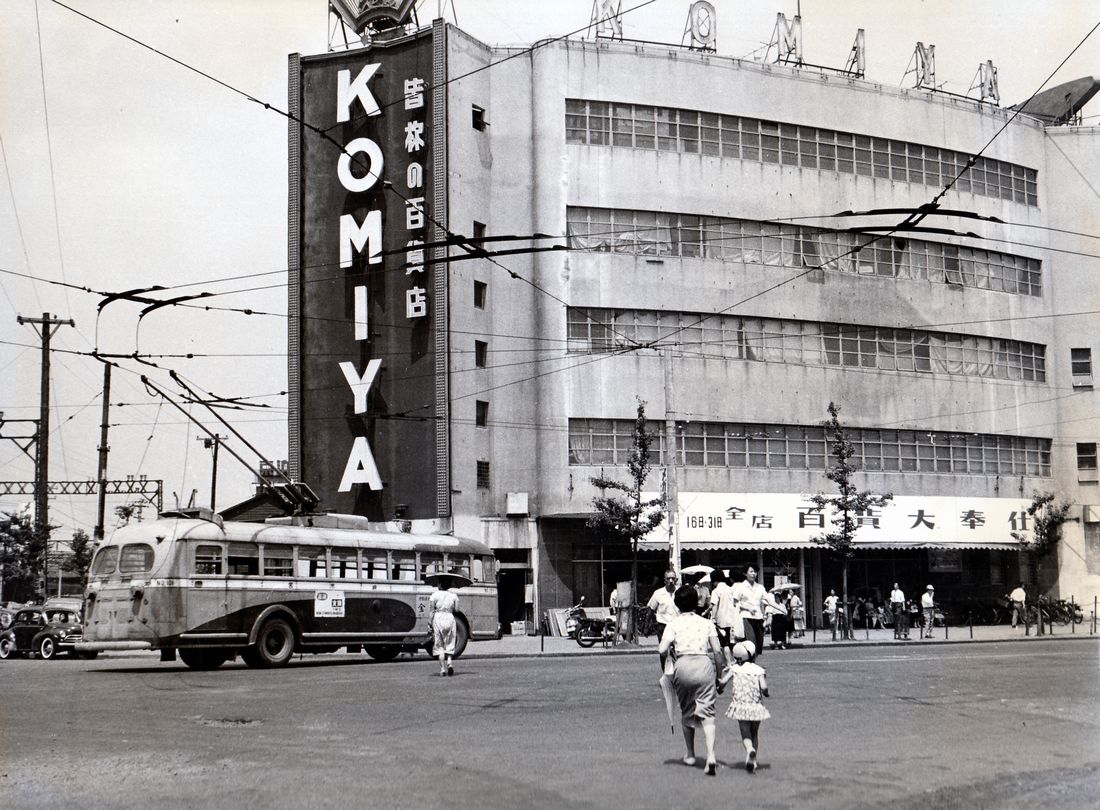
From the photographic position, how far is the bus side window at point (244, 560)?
82.0ft

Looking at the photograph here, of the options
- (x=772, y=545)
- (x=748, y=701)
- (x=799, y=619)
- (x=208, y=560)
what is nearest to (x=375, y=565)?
(x=208, y=560)

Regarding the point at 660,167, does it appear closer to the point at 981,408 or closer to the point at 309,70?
the point at 309,70

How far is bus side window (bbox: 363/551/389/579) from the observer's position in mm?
27750

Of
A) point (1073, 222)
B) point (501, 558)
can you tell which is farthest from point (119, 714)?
point (1073, 222)

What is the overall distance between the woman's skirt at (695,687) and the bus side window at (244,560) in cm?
1576

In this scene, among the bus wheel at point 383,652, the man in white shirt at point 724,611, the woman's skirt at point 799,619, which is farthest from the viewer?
the woman's skirt at point 799,619

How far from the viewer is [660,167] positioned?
4444 cm

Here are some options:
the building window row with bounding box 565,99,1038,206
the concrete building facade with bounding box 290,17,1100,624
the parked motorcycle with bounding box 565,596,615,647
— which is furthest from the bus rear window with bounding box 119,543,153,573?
the building window row with bounding box 565,99,1038,206

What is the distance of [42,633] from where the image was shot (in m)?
34.3

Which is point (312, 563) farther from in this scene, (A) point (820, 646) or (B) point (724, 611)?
(A) point (820, 646)

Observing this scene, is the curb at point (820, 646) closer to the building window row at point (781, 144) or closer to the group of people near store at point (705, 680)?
the group of people near store at point (705, 680)

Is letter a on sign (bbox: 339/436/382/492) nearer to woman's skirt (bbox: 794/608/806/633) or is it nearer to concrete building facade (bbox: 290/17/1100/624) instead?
concrete building facade (bbox: 290/17/1100/624)

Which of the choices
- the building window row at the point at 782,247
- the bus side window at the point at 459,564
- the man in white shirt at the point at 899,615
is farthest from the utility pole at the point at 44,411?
the man in white shirt at the point at 899,615

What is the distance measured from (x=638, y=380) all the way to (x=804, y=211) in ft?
29.7
